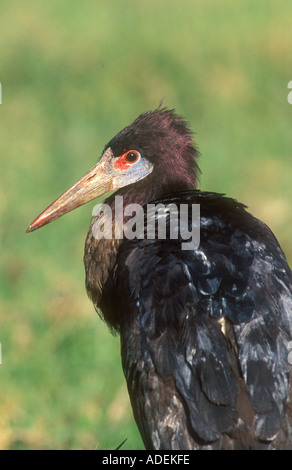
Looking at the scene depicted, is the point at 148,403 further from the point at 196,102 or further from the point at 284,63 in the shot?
the point at 284,63

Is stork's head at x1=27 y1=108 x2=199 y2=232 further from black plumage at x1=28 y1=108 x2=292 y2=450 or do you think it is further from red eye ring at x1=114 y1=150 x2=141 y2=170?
black plumage at x1=28 y1=108 x2=292 y2=450

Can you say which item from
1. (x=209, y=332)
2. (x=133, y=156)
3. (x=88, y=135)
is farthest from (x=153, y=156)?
(x=88, y=135)

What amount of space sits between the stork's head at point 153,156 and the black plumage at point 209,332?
0.58 feet

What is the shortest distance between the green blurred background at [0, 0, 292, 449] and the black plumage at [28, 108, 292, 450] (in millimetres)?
1136

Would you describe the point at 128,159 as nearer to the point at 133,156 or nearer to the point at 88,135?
the point at 133,156

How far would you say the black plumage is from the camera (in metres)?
3.49

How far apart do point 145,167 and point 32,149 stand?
4423mm

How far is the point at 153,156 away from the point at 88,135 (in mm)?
4444

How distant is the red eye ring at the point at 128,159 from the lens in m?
4.41

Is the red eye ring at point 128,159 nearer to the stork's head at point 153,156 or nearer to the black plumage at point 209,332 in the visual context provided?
the stork's head at point 153,156

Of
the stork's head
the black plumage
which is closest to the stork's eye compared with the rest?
the stork's head

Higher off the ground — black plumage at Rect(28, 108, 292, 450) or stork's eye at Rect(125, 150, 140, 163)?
stork's eye at Rect(125, 150, 140, 163)

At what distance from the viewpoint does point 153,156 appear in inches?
172

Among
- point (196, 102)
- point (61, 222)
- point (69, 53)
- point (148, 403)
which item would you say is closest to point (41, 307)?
point (61, 222)
